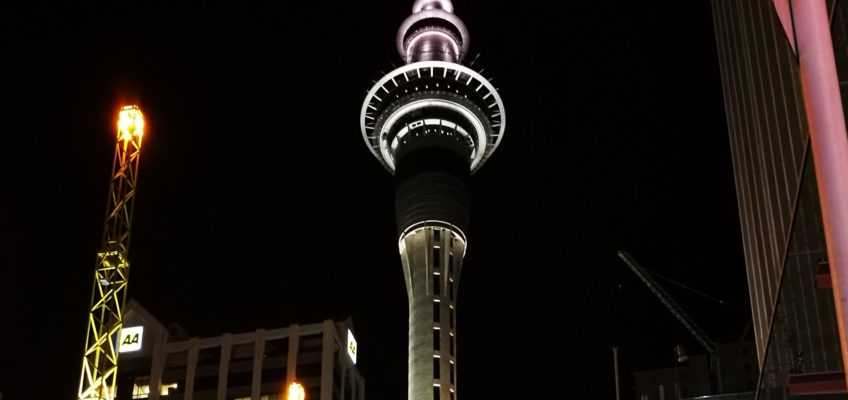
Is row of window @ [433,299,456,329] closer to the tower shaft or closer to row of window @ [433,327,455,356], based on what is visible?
the tower shaft

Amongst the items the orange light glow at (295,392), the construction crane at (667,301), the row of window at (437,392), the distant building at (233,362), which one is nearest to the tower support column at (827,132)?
the orange light glow at (295,392)

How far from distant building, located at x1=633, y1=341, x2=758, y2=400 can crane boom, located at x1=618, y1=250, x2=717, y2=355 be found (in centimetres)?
Result: 1411

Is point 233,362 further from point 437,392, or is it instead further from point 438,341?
point 437,392

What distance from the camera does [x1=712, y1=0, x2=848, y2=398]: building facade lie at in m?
23.7

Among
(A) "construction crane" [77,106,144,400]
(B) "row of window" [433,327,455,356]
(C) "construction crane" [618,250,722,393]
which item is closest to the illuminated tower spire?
(B) "row of window" [433,327,455,356]

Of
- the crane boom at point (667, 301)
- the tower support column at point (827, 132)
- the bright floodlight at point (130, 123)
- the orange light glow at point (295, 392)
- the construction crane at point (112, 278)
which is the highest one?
the crane boom at point (667, 301)

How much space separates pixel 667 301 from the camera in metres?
180

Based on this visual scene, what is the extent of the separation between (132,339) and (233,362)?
15823mm

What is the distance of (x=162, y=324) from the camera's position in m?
152

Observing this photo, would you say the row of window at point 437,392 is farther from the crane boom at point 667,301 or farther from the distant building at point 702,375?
the crane boom at point 667,301

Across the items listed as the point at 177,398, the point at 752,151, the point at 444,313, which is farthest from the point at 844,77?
the point at 177,398

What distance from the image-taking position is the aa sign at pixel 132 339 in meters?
147

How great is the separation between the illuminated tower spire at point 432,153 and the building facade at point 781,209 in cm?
9396

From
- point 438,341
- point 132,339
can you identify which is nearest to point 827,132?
point 438,341
